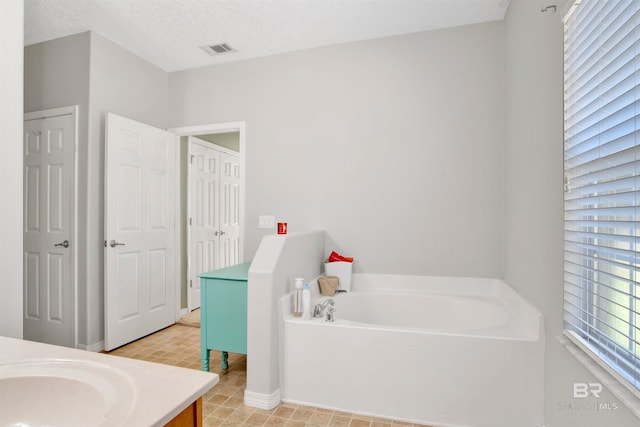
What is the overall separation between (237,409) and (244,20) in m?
2.70

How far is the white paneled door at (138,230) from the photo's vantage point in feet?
9.05

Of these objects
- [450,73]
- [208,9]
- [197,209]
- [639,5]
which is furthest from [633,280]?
[197,209]

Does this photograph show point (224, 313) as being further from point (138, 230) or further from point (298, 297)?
point (138, 230)

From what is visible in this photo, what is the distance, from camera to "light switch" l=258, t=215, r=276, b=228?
307 centimetres

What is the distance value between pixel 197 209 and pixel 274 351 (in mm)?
2306

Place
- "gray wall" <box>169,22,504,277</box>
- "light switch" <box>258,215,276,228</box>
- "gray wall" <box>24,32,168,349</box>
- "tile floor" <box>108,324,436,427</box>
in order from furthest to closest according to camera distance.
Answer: "light switch" <box>258,215,276,228</box>
"gray wall" <box>24,32,168,349</box>
"gray wall" <box>169,22,504,277</box>
"tile floor" <box>108,324,436,427</box>

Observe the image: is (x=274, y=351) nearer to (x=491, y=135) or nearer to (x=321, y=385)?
(x=321, y=385)

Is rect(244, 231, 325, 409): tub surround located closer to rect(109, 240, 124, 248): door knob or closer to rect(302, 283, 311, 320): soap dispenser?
rect(302, 283, 311, 320): soap dispenser

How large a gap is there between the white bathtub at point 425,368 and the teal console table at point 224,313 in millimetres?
329

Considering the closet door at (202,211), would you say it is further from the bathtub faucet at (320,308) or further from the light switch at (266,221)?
the bathtub faucet at (320,308)

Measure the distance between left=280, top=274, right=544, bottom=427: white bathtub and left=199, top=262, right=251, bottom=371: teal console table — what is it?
1.08 feet

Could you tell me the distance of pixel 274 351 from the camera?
6.62 ft

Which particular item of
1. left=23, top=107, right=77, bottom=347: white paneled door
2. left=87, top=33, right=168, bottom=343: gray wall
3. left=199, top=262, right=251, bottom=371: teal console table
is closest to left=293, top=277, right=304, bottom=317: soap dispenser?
left=199, top=262, right=251, bottom=371: teal console table
